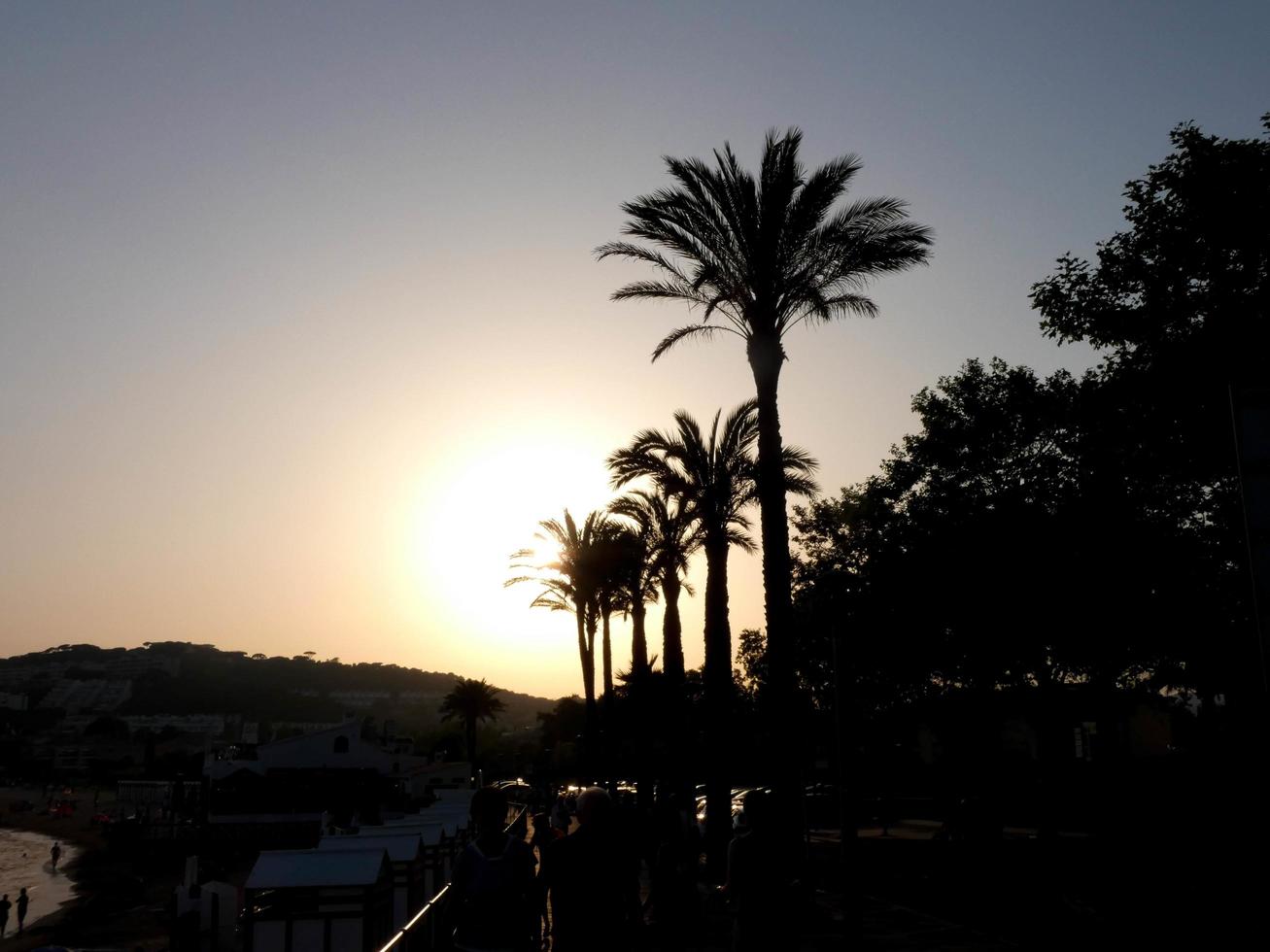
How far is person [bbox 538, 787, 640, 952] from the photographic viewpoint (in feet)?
22.6

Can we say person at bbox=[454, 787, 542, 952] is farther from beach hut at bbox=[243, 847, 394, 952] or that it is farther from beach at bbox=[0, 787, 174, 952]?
beach at bbox=[0, 787, 174, 952]

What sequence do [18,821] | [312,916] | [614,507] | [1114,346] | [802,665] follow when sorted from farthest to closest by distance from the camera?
[18,821] → [802,665] → [614,507] → [1114,346] → [312,916]

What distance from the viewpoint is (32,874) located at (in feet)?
274

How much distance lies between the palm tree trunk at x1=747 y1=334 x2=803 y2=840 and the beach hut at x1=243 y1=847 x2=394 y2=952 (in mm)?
7417

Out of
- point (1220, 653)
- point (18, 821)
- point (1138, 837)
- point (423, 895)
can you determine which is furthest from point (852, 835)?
point (18, 821)

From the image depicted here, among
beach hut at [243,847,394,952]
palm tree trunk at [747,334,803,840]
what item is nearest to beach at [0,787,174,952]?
palm tree trunk at [747,334,803,840]

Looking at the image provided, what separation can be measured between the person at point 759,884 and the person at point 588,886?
1034mm

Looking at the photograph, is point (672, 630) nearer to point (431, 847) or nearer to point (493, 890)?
point (431, 847)

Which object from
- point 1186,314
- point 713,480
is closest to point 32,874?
point 713,480

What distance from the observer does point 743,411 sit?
30.8 m

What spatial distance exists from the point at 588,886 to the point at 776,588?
41.7 ft

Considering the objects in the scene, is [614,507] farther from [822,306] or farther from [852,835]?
[852,835]

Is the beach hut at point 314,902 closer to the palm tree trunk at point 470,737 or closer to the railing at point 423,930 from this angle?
the railing at point 423,930

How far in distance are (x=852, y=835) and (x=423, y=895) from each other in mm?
6559
